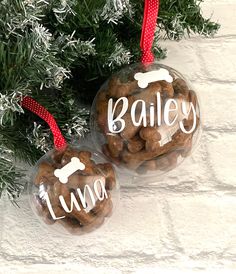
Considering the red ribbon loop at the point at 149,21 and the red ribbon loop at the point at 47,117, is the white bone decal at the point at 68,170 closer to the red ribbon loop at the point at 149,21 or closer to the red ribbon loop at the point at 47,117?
the red ribbon loop at the point at 47,117

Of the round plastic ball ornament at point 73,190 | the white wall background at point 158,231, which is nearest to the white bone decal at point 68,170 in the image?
the round plastic ball ornament at point 73,190

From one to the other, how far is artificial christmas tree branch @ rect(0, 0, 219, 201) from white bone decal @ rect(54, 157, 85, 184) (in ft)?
0.23

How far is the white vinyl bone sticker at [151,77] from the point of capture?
619mm

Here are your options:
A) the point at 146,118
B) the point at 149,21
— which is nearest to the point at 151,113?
the point at 146,118

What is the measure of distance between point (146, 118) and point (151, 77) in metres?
0.05

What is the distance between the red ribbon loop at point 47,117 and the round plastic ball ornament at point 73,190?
0.4 inches

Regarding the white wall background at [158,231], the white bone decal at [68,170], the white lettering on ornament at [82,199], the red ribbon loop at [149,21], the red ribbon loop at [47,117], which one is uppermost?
the red ribbon loop at [149,21]

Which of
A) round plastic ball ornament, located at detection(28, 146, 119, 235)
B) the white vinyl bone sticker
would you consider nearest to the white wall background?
round plastic ball ornament, located at detection(28, 146, 119, 235)

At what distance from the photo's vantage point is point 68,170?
59cm

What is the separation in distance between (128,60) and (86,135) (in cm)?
13

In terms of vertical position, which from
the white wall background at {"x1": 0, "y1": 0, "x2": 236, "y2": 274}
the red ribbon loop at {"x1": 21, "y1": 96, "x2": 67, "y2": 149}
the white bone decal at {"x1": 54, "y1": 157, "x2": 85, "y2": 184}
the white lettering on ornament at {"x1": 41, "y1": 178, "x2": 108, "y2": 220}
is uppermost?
the red ribbon loop at {"x1": 21, "y1": 96, "x2": 67, "y2": 149}

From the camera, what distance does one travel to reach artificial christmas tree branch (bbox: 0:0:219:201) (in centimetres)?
56

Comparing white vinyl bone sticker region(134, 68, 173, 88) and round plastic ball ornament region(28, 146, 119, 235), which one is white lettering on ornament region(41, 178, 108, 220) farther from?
white vinyl bone sticker region(134, 68, 173, 88)

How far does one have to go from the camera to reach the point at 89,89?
76 centimetres
